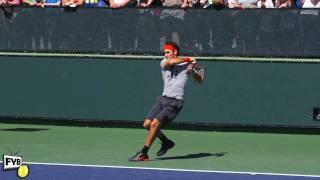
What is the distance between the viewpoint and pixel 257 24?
16.5 m

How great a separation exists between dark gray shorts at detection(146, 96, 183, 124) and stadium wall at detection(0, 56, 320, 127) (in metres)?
4.18

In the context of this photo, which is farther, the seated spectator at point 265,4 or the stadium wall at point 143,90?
the seated spectator at point 265,4

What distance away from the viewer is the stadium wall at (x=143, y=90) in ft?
53.9

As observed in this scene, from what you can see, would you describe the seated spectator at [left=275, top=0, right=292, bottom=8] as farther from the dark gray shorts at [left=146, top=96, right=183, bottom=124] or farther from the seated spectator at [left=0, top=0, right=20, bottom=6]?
the seated spectator at [left=0, top=0, right=20, bottom=6]

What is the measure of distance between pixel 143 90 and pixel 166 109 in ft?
15.1

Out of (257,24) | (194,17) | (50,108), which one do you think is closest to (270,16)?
(257,24)

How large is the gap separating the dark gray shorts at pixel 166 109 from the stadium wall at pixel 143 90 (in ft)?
13.7

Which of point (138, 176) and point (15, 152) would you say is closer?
point (138, 176)

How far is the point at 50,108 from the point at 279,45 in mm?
4710

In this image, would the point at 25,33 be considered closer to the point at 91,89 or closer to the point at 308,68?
the point at 91,89

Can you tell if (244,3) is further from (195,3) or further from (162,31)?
(162,31)

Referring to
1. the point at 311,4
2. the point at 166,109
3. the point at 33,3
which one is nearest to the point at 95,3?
the point at 33,3

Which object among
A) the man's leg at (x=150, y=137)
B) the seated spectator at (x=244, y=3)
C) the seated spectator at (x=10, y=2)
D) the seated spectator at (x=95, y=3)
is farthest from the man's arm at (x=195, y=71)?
the seated spectator at (x=10, y=2)

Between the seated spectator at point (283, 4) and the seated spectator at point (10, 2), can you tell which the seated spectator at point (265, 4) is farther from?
the seated spectator at point (10, 2)
